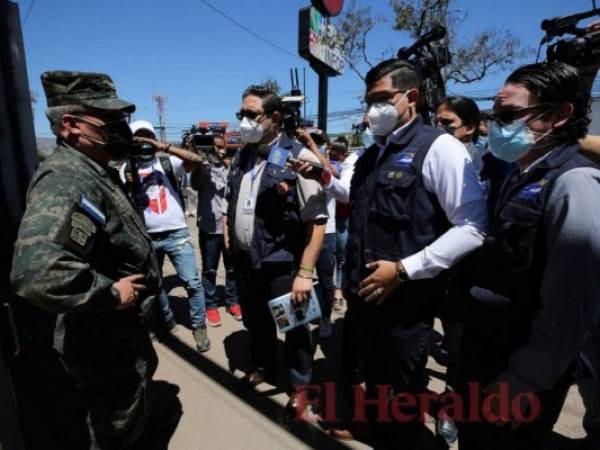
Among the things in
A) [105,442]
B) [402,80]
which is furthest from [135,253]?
[402,80]

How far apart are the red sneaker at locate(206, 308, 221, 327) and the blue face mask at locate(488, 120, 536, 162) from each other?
3.29 meters

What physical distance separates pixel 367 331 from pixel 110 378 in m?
1.28

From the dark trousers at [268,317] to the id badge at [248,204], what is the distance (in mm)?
316

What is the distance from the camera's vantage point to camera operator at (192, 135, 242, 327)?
3832 mm

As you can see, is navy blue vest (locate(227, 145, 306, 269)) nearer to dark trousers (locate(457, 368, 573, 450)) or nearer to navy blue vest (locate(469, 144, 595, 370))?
navy blue vest (locate(469, 144, 595, 370))

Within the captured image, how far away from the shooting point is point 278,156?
89.8 inches

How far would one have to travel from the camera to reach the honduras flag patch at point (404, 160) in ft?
5.34

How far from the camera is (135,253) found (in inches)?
68.1

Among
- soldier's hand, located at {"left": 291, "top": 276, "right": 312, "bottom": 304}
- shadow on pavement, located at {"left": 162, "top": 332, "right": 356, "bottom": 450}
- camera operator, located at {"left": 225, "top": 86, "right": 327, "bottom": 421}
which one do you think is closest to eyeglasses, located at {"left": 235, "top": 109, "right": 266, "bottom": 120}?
camera operator, located at {"left": 225, "top": 86, "right": 327, "bottom": 421}

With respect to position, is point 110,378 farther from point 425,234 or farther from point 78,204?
point 425,234

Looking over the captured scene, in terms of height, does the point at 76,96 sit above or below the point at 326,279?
above

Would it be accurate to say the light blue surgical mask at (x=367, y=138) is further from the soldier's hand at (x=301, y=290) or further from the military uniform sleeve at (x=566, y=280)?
the military uniform sleeve at (x=566, y=280)

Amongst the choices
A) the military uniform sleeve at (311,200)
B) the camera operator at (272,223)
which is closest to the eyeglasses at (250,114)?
the camera operator at (272,223)


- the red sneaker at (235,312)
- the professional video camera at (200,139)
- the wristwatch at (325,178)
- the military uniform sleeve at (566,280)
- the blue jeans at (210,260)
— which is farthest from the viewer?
the red sneaker at (235,312)
